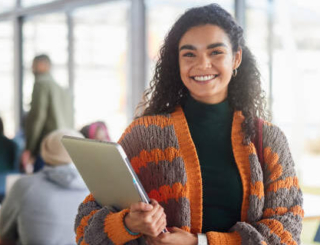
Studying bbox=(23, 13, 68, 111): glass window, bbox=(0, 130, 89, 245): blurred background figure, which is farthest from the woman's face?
bbox=(23, 13, 68, 111): glass window

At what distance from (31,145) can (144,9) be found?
6.10ft

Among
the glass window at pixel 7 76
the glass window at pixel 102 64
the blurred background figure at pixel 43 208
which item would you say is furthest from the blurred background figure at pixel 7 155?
the glass window at pixel 7 76

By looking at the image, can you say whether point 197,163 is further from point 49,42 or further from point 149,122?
point 49,42

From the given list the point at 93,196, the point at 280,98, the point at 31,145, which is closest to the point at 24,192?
the point at 93,196

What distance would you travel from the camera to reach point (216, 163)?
1.42 metres

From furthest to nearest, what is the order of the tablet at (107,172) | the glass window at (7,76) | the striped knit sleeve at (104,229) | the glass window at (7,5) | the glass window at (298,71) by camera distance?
the glass window at (7,76)
the glass window at (7,5)
the glass window at (298,71)
the striped knit sleeve at (104,229)
the tablet at (107,172)

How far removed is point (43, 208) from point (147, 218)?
1576 millimetres

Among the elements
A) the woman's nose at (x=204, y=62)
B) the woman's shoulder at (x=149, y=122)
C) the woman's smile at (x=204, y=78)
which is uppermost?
the woman's nose at (x=204, y=62)

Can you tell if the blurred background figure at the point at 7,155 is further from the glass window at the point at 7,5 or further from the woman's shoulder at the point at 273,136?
the glass window at the point at 7,5

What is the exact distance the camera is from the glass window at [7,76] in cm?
849

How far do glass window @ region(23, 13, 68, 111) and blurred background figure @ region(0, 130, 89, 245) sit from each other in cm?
372

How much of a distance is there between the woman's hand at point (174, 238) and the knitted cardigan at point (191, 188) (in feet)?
0.09

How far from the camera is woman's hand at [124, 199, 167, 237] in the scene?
1247 millimetres

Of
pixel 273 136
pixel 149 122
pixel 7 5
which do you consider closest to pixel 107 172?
pixel 149 122
